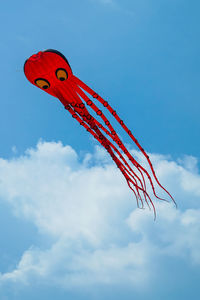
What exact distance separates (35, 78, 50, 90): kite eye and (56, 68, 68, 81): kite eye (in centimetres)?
74

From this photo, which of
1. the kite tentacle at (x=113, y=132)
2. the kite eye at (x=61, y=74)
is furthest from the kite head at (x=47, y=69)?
the kite tentacle at (x=113, y=132)

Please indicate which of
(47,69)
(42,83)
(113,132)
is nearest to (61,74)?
(47,69)

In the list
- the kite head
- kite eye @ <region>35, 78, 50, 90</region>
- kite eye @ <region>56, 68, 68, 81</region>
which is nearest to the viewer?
the kite head

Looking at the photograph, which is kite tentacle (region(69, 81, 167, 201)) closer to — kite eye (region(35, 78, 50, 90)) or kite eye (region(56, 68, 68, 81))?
kite eye (region(56, 68, 68, 81))

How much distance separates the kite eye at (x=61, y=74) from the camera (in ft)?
57.5

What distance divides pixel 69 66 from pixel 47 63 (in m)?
1.20

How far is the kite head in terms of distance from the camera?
56.3 ft

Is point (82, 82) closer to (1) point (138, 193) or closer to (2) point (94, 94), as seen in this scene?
(2) point (94, 94)

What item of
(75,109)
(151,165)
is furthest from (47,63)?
(151,165)

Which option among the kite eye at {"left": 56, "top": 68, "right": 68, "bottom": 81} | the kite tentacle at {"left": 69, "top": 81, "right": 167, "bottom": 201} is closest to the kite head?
the kite eye at {"left": 56, "top": 68, "right": 68, "bottom": 81}

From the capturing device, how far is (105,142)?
1906 centimetres

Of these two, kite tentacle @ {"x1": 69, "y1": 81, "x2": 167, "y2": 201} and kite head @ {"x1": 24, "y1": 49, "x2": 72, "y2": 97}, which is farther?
kite tentacle @ {"x1": 69, "y1": 81, "x2": 167, "y2": 201}

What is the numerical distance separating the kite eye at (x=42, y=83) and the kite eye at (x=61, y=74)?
0.74m

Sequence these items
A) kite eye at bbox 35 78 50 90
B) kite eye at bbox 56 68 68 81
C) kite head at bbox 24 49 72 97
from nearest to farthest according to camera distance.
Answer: kite head at bbox 24 49 72 97 → kite eye at bbox 56 68 68 81 → kite eye at bbox 35 78 50 90
